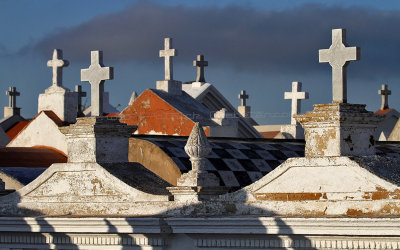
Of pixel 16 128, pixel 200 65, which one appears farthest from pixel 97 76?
pixel 16 128

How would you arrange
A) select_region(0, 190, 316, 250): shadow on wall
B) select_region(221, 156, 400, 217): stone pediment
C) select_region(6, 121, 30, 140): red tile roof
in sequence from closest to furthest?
select_region(221, 156, 400, 217): stone pediment, select_region(0, 190, 316, 250): shadow on wall, select_region(6, 121, 30, 140): red tile roof

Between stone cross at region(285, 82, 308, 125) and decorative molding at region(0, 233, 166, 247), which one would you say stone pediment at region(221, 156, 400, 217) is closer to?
decorative molding at region(0, 233, 166, 247)

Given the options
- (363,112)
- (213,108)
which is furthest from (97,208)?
(213,108)

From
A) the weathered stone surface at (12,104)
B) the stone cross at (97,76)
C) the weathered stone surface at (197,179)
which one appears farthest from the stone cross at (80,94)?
the weathered stone surface at (197,179)

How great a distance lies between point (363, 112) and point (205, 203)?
2.24 metres

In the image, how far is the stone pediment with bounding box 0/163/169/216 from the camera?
14.7m

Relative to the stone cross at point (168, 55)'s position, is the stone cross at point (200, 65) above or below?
above

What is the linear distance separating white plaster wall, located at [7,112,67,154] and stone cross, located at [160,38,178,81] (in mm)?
3780

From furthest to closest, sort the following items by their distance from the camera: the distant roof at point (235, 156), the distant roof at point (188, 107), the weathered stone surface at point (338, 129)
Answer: the distant roof at point (188, 107) → the distant roof at point (235, 156) → the weathered stone surface at point (338, 129)

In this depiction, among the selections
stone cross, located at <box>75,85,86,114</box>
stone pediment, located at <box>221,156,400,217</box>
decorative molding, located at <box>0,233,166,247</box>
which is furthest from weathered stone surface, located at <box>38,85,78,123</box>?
stone cross, located at <box>75,85,86,114</box>

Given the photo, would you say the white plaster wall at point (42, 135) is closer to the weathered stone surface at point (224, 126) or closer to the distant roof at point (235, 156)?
the weathered stone surface at point (224, 126)

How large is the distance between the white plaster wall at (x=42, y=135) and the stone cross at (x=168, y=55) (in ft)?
12.4

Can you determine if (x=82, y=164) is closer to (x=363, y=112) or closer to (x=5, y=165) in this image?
(x=363, y=112)

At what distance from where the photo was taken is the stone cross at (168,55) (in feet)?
92.4
